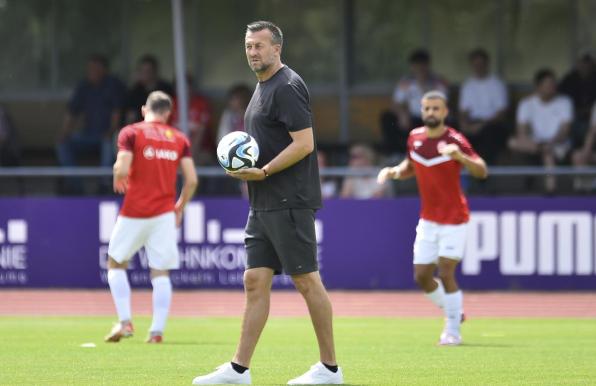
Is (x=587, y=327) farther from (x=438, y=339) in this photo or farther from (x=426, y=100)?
(x=426, y=100)

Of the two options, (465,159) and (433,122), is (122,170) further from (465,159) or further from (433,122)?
(465,159)

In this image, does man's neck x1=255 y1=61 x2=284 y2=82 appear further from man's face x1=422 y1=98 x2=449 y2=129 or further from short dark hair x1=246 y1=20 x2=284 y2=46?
man's face x1=422 y1=98 x2=449 y2=129

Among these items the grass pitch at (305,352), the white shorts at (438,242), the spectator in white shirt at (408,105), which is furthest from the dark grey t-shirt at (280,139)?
the spectator in white shirt at (408,105)

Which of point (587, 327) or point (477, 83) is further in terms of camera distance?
point (477, 83)

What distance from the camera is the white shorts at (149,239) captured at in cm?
1255

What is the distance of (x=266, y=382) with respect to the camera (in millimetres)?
8734

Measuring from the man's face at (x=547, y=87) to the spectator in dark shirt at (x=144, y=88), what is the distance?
5.76m

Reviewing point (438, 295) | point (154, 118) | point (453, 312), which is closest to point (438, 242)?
point (438, 295)

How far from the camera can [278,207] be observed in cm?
845

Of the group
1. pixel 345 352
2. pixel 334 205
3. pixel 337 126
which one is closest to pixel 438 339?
pixel 345 352

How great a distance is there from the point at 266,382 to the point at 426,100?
4575mm

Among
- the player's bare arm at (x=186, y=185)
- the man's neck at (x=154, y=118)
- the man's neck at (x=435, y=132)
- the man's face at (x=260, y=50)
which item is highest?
the man's face at (x=260, y=50)

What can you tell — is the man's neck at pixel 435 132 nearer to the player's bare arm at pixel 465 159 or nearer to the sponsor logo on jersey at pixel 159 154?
the player's bare arm at pixel 465 159

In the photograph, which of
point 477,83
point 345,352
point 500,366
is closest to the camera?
point 500,366
